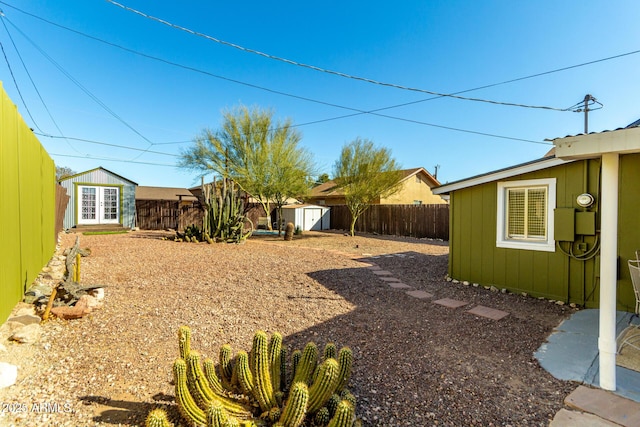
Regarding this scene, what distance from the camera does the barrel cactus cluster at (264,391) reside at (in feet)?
5.50

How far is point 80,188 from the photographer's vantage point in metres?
13.8

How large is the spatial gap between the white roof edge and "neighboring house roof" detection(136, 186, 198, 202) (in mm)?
21016

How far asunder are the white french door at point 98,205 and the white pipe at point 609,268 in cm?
1757

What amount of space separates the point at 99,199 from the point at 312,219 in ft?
37.2

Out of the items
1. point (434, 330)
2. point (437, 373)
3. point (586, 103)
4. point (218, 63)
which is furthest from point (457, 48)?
point (437, 373)

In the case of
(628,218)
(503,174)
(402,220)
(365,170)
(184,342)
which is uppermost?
(365,170)

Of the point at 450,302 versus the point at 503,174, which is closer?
the point at 450,302

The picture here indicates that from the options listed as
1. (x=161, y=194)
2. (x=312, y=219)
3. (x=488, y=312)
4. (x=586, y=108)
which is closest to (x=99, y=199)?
(x=161, y=194)

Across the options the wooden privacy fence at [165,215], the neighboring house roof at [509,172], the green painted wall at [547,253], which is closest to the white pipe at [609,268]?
the neighboring house roof at [509,172]

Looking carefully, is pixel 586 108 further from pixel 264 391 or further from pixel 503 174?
pixel 264 391

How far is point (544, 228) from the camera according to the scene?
501 centimetres

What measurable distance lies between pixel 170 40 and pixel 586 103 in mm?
16147

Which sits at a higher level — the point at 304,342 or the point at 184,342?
the point at 184,342

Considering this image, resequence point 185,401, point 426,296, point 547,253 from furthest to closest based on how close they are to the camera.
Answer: point 426,296
point 547,253
point 185,401
